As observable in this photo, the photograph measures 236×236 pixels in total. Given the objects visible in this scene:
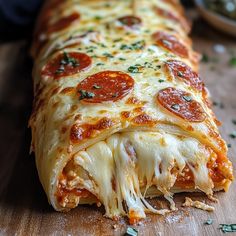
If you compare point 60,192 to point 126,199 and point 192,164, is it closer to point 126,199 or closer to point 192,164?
point 126,199

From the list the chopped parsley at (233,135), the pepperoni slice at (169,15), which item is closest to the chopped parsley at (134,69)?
the chopped parsley at (233,135)

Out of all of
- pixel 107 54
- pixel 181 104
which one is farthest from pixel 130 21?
pixel 181 104

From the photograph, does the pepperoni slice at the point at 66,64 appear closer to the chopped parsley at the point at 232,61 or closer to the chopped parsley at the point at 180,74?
the chopped parsley at the point at 180,74

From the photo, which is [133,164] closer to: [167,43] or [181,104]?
[181,104]

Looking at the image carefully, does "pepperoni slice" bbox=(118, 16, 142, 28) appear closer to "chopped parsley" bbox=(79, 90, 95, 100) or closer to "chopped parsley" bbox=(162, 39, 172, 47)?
"chopped parsley" bbox=(162, 39, 172, 47)

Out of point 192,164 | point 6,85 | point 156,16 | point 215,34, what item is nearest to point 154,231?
point 192,164

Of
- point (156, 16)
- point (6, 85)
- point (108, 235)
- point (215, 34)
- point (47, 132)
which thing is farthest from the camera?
point (215, 34)
